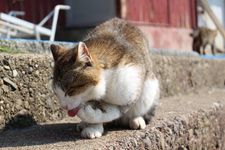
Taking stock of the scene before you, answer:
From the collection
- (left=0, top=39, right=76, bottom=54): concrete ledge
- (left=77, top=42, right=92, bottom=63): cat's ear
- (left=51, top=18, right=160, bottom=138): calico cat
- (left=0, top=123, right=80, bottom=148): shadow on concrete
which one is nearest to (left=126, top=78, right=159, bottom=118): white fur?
(left=51, top=18, right=160, bottom=138): calico cat

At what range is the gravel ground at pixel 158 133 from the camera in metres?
3.30

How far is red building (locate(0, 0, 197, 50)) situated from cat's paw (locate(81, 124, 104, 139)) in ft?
18.0

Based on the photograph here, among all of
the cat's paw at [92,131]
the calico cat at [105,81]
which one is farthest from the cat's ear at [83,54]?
the cat's paw at [92,131]

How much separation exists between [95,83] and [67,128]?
2.60 feet

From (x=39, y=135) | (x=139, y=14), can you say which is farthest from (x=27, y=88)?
(x=139, y=14)

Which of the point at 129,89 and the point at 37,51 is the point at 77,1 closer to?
the point at 37,51

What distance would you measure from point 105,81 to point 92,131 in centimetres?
35

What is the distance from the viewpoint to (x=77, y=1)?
992cm

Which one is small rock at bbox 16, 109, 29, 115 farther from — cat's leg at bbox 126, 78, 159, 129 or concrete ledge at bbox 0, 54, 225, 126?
cat's leg at bbox 126, 78, 159, 129

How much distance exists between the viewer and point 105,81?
3.30 metres

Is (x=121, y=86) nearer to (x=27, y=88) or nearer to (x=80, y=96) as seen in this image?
(x=80, y=96)

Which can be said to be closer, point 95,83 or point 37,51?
point 95,83

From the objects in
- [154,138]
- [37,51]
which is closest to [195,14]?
[37,51]

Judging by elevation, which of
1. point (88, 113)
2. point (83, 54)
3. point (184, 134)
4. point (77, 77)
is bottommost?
point (184, 134)
